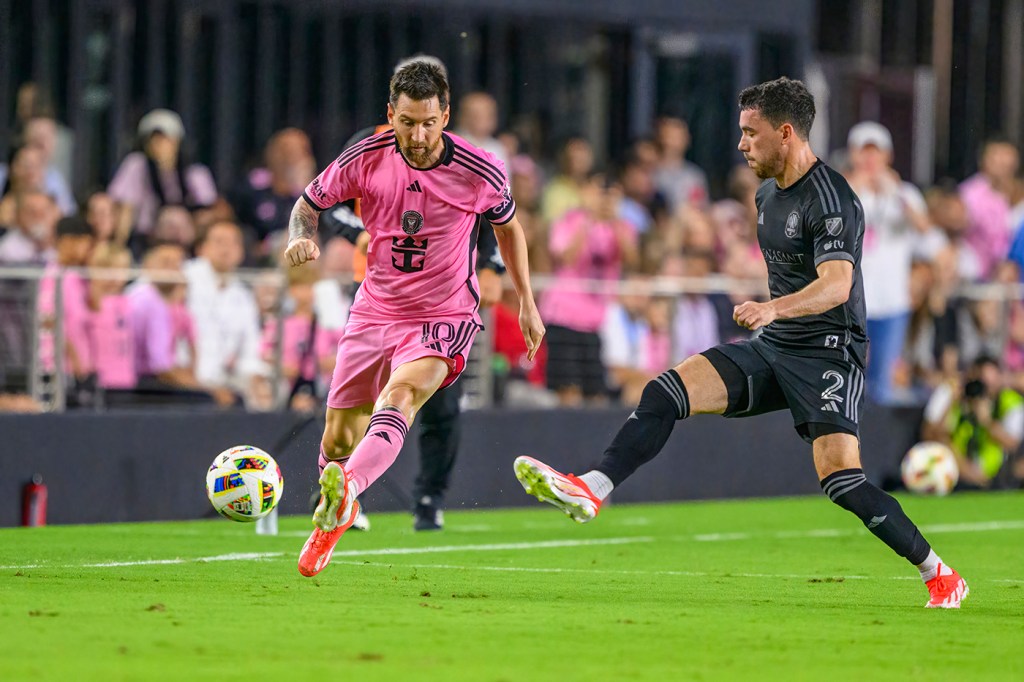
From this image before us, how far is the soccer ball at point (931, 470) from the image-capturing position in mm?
17797

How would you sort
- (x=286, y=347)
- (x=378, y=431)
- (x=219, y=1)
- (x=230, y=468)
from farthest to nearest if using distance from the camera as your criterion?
(x=219, y=1)
(x=286, y=347)
(x=230, y=468)
(x=378, y=431)

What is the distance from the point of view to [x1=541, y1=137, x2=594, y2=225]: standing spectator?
58.0ft

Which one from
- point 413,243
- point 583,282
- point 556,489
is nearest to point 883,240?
point 583,282

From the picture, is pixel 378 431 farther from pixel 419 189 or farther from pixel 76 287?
pixel 76 287

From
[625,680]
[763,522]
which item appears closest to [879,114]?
[763,522]

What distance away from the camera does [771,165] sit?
29.2ft

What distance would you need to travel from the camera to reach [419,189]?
31.2 feet

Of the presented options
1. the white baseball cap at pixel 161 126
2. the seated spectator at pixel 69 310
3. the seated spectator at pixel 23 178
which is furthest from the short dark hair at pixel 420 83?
the white baseball cap at pixel 161 126

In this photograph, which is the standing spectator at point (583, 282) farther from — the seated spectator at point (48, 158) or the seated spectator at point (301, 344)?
the seated spectator at point (48, 158)

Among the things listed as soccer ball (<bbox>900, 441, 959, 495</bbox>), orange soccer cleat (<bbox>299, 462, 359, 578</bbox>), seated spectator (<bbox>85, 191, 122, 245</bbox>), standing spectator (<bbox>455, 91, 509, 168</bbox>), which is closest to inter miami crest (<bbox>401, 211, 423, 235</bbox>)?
orange soccer cleat (<bbox>299, 462, 359, 578</bbox>)

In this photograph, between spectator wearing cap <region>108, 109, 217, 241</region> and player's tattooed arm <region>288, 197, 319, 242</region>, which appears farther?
spectator wearing cap <region>108, 109, 217, 241</region>

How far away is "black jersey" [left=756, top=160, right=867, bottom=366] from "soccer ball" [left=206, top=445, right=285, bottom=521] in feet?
8.88

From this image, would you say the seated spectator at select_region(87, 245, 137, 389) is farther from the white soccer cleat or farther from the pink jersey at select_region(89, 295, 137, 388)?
the white soccer cleat

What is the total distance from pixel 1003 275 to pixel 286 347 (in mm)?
8307
